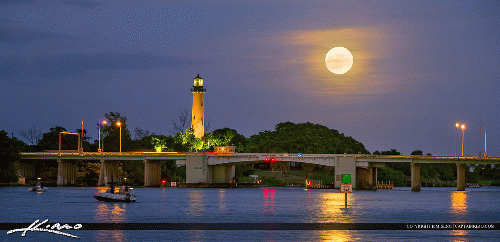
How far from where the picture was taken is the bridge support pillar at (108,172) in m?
169

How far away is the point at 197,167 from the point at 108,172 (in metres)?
24.8

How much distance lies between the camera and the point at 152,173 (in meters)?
168

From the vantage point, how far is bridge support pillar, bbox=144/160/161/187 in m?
166

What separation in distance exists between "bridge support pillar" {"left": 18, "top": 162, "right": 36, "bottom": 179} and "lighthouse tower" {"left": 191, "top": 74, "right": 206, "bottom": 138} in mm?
46050

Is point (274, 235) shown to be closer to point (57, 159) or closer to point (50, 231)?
point (50, 231)

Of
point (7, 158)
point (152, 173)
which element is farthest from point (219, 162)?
point (7, 158)

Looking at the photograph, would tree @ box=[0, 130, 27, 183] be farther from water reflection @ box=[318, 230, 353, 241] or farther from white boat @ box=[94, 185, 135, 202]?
water reflection @ box=[318, 230, 353, 241]

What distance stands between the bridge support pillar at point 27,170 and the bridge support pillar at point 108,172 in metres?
18.3

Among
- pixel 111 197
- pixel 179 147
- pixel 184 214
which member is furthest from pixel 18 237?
pixel 179 147

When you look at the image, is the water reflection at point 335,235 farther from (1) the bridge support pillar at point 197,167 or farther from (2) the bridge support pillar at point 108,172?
(2) the bridge support pillar at point 108,172

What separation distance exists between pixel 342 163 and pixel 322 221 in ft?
321

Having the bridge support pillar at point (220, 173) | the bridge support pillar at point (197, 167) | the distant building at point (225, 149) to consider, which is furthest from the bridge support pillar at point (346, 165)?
the distant building at point (225, 149)

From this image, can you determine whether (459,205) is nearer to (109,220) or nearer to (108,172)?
(109,220)

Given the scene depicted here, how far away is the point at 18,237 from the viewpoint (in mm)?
40469
